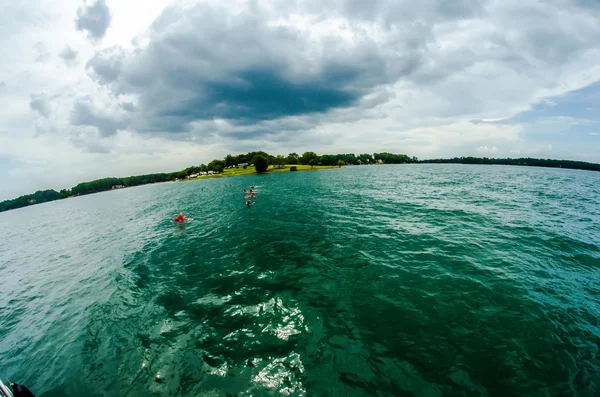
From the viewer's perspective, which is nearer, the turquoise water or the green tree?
the turquoise water

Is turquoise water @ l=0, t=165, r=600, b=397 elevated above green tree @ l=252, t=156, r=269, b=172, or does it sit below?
below

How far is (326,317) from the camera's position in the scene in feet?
35.9

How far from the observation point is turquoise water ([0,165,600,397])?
7949mm

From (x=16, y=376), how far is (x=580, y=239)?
4051cm

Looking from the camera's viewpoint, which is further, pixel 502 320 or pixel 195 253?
pixel 195 253

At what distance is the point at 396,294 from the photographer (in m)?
12.4

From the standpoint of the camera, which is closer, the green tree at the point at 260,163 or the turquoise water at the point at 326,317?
the turquoise water at the point at 326,317

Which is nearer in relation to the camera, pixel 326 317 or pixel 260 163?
pixel 326 317

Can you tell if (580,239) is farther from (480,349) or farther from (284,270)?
(284,270)

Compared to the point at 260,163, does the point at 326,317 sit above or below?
below

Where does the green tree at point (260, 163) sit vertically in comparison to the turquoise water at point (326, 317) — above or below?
above

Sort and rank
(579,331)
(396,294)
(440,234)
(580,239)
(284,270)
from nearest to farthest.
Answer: (579,331) → (396,294) → (284,270) → (580,239) → (440,234)

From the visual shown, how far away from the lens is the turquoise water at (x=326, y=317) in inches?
313

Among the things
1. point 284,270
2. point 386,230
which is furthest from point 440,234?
point 284,270
